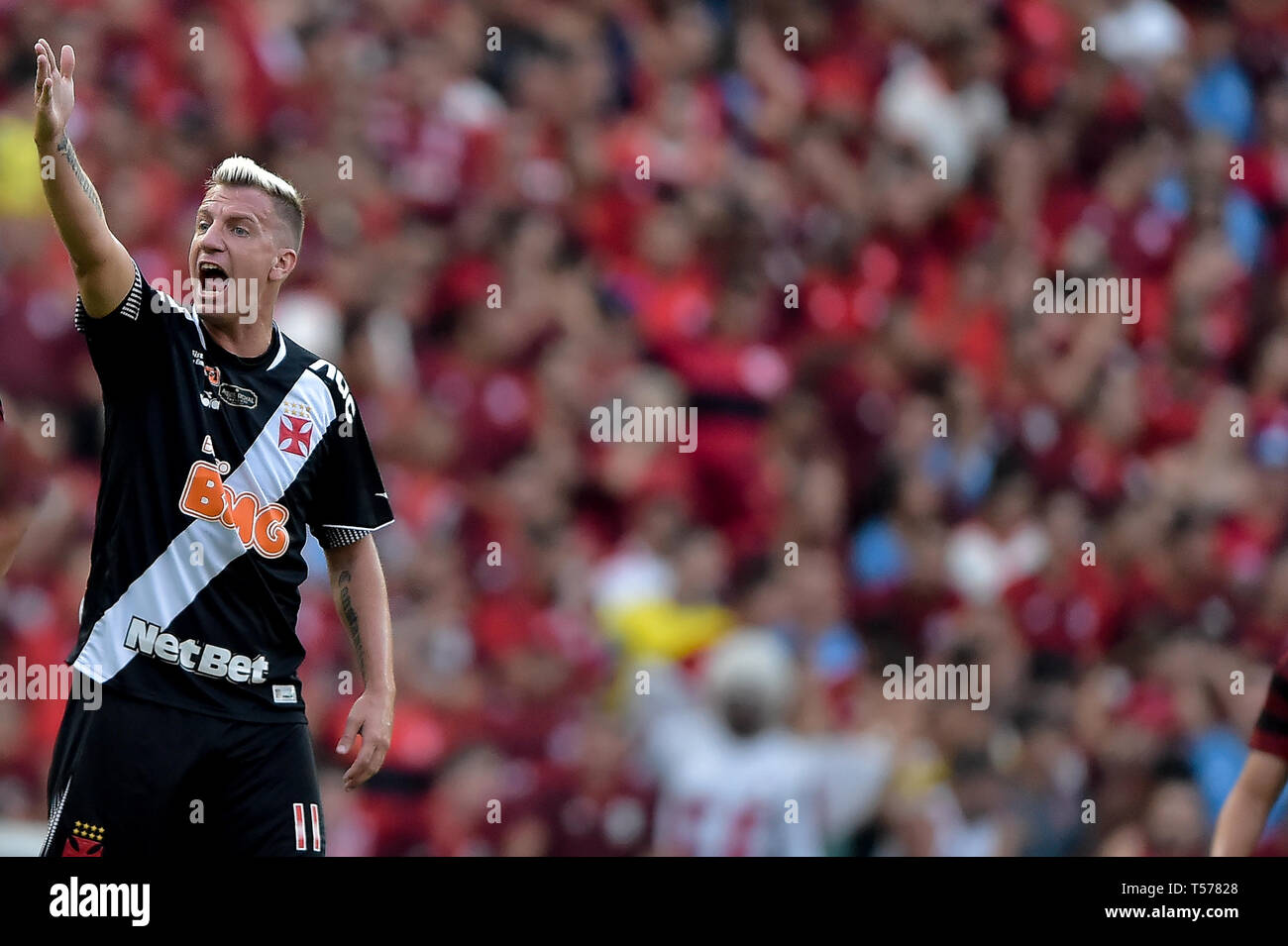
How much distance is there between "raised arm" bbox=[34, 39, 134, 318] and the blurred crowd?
2.85 meters

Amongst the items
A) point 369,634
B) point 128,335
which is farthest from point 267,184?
point 369,634

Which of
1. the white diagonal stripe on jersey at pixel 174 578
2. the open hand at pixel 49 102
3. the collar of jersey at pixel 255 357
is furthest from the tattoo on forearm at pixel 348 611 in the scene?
the open hand at pixel 49 102

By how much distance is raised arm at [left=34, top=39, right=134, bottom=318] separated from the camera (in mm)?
3783

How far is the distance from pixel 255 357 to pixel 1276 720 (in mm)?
2640

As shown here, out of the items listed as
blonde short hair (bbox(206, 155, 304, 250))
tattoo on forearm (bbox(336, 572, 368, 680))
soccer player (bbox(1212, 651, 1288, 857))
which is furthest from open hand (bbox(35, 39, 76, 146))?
soccer player (bbox(1212, 651, 1288, 857))

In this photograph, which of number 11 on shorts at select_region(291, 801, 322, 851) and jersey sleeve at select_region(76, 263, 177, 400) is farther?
number 11 on shorts at select_region(291, 801, 322, 851)

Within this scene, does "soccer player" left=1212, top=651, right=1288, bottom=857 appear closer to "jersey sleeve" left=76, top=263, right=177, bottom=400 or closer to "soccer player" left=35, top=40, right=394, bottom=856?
"soccer player" left=35, top=40, right=394, bottom=856

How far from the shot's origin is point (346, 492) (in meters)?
4.57

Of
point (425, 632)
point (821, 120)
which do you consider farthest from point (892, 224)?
point (425, 632)

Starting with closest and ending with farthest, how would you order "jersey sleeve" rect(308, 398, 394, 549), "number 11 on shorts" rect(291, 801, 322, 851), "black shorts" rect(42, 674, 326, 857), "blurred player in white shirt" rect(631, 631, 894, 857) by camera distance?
"black shorts" rect(42, 674, 326, 857), "number 11 on shorts" rect(291, 801, 322, 851), "jersey sleeve" rect(308, 398, 394, 549), "blurred player in white shirt" rect(631, 631, 894, 857)

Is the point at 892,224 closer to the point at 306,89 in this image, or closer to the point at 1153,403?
the point at 1153,403

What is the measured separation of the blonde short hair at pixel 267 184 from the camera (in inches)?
176

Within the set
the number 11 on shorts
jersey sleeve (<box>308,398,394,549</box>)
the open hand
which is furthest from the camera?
jersey sleeve (<box>308,398,394,549</box>)

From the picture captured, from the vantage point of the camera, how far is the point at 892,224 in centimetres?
972
